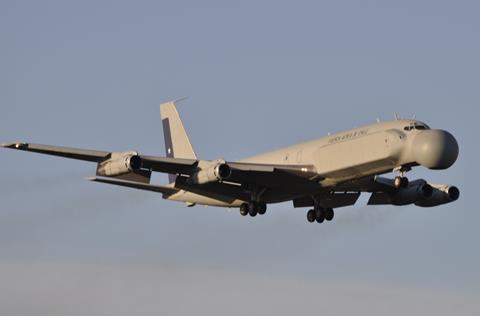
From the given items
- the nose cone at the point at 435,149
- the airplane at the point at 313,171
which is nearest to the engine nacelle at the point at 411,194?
the airplane at the point at 313,171

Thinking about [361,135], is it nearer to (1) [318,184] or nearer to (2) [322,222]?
(1) [318,184]

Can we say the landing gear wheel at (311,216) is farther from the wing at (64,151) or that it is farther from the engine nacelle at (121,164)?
the wing at (64,151)

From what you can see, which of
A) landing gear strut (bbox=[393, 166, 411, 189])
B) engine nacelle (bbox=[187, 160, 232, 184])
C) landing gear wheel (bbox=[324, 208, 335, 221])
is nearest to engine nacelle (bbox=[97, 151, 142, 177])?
engine nacelle (bbox=[187, 160, 232, 184])

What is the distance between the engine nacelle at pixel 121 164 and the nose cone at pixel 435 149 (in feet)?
59.2

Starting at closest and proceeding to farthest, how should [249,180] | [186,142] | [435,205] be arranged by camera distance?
[249,180] < [435,205] < [186,142]

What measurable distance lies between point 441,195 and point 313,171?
13.7 meters

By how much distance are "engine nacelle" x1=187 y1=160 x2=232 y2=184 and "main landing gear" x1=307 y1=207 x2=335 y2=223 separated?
1063cm

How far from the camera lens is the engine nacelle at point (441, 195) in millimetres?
98312

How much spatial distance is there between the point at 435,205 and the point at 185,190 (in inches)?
736

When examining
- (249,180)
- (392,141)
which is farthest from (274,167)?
(392,141)

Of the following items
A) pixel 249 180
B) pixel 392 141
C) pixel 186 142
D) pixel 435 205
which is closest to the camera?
pixel 392 141

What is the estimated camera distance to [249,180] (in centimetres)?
9206

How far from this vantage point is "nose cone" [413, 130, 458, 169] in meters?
84.0

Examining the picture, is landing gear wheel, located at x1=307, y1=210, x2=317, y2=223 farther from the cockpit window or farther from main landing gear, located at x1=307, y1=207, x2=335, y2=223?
the cockpit window
